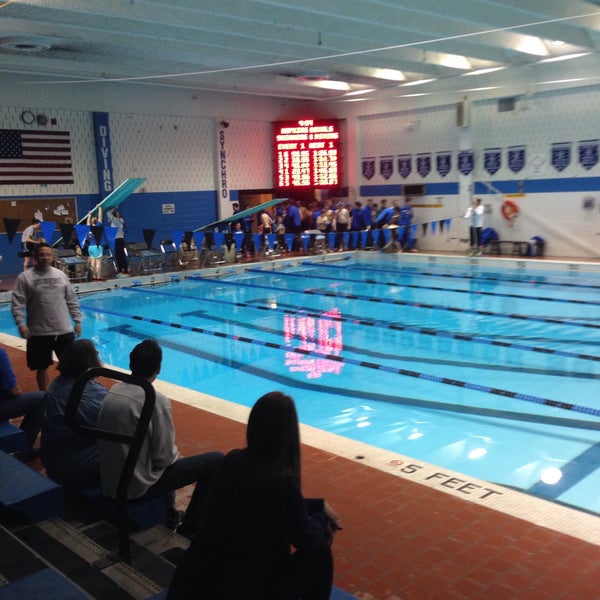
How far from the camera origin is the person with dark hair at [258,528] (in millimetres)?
2117

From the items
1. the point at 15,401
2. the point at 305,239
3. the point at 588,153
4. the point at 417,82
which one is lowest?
the point at 15,401

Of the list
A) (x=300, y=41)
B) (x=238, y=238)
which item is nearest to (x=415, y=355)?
(x=300, y=41)

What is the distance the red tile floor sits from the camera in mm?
3016

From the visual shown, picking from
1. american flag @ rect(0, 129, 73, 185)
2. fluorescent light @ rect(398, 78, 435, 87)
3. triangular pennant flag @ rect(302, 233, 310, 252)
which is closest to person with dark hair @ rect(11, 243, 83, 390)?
american flag @ rect(0, 129, 73, 185)

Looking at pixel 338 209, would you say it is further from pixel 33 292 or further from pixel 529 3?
pixel 33 292

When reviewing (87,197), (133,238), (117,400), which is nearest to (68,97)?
(87,197)

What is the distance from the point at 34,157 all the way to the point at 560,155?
1292cm

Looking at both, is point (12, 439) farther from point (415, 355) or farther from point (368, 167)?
point (368, 167)

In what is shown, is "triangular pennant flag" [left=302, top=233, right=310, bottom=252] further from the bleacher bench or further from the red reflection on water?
the red reflection on water

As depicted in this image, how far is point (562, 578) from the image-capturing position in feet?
10.1

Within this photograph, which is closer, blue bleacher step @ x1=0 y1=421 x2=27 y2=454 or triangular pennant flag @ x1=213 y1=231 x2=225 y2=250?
blue bleacher step @ x1=0 y1=421 x2=27 y2=454

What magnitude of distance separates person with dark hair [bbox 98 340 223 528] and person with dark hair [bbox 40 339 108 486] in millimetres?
263

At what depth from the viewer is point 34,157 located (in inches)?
667

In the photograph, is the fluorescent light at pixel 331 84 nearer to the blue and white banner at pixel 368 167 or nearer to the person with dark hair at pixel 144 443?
the blue and white banner at pixel 368 167
